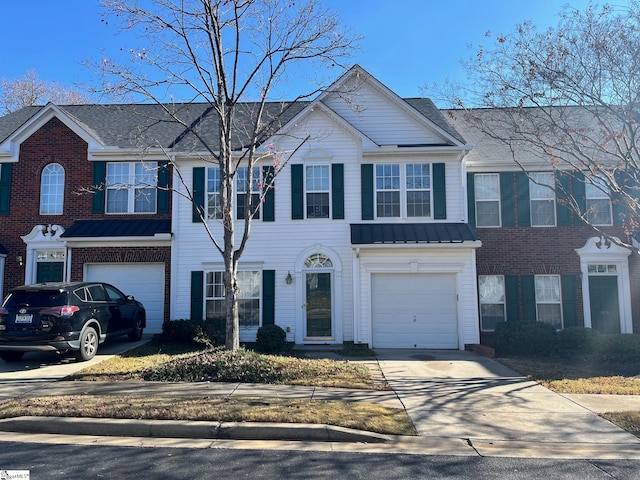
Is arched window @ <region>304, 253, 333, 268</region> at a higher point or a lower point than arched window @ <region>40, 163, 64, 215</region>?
lower

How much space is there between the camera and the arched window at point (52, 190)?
14.0 metres

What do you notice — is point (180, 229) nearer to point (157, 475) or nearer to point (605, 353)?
point (157, 475)

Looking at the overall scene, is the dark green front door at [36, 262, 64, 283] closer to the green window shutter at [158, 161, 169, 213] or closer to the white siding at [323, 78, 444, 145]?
the green window shutter at [158, 161, 169, 213]

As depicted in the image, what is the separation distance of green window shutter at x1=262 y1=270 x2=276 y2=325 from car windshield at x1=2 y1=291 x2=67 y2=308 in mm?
5215

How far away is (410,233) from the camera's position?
1255cm

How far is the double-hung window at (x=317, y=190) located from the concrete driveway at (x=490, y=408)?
5.07 m

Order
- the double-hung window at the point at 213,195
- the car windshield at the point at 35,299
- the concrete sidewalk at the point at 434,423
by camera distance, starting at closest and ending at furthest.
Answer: the concrete sidewalk at the point at 434,423, the car windshield at the point at 35,299, the double-hung window at the point at 213,195

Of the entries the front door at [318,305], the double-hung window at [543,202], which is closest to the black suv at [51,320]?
the front door at [318,305]

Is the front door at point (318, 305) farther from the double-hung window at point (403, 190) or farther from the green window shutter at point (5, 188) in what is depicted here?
the green window shutter at point (5, 188)

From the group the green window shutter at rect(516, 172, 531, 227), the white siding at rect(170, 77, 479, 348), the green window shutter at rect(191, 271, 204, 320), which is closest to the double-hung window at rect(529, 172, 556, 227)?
the green window shutter at rect(516, 172, 531, 227)

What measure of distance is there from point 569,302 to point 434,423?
9320 millimetres

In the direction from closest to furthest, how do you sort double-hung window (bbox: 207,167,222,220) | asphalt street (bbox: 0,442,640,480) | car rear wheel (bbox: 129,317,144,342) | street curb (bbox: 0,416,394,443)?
asphalt street (bbox: 0,442,640,480), street curb (bbox: 0,416,394,443), car rear wheel (bbox: 129,317,144,342), double-hung window (bbox: 207,167,222,220)

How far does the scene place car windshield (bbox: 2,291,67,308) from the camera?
909cm

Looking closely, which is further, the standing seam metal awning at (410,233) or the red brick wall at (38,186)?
the red brick wall at (38,186)
